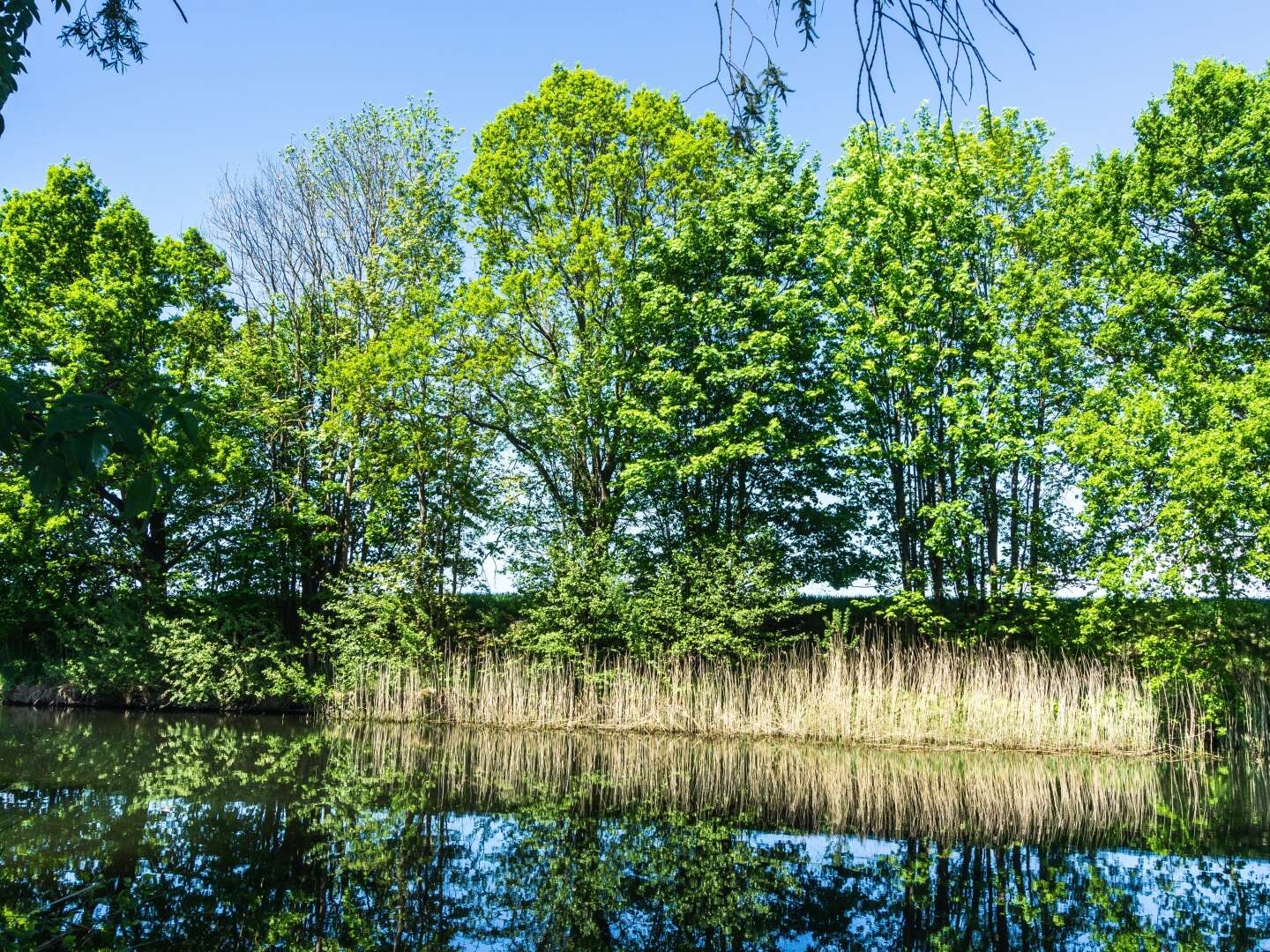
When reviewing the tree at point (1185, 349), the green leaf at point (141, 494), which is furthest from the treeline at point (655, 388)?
the green leaf at point (141, 494)

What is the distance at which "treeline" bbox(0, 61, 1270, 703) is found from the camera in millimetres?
16016

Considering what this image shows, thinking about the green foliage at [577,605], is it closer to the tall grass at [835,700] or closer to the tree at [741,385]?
the tall grass at [835,700]

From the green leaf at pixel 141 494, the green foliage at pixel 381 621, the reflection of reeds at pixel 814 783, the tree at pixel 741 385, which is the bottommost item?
the reflection of reeds at pixel 814 783

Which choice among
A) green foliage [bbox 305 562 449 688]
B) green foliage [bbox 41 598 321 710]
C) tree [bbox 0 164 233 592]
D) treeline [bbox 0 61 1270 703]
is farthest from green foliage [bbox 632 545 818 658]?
tree [bbox 0 164 233 592]

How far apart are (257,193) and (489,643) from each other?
1288cm

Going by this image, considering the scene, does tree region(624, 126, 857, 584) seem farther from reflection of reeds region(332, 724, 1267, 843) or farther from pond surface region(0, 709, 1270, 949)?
pond surface region(0, 709, 1270, 949)

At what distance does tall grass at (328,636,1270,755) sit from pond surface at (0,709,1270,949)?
181 centimetres

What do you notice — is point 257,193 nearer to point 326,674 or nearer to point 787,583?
point 326,674

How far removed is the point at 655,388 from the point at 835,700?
25.7 feet

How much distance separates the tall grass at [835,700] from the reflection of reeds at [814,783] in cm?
62

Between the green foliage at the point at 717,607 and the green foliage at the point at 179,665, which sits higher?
the green foliage at the point at 717,607

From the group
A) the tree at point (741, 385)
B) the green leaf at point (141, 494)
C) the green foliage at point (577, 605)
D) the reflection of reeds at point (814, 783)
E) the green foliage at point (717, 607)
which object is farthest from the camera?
the tree at point (741, 385)

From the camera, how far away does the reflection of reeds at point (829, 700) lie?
1242 cm

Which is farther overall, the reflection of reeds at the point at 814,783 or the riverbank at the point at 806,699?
the riverbank at the point at 806,699
